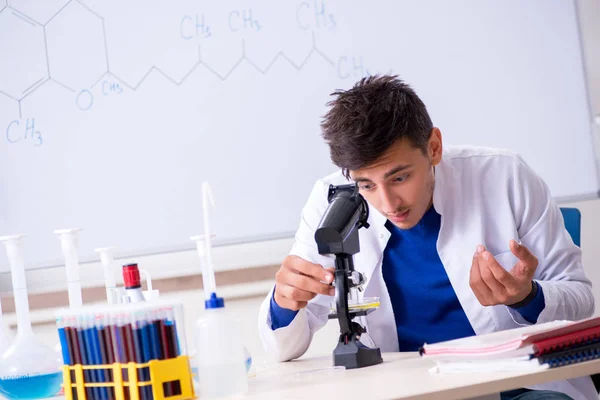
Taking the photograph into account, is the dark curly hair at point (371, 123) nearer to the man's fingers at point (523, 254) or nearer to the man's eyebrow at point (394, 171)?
the man's eyebrow at point (394, 171)

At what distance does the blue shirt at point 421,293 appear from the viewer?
Result: 6.25 ft

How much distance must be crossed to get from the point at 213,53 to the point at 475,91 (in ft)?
2.84

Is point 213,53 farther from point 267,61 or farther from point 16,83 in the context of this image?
point 16,83

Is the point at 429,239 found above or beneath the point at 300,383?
above

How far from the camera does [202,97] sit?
2.55 metres

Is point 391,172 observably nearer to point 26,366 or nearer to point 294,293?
point 294,293

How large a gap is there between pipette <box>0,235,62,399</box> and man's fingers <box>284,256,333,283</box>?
49cm

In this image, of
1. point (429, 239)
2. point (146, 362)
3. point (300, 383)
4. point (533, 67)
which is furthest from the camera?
point (533, 67)

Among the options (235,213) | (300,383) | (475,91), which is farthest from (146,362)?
(475,91)

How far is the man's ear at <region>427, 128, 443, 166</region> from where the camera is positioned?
191cm

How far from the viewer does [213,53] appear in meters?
2.55

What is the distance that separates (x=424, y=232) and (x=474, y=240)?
0.40ft

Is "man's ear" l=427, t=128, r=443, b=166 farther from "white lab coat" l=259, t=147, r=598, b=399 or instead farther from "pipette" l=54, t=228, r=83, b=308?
"pipette" l=54, t=228, r=83, b=308

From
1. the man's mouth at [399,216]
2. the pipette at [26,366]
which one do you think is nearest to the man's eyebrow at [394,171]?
the man's mouth at [399,216]
